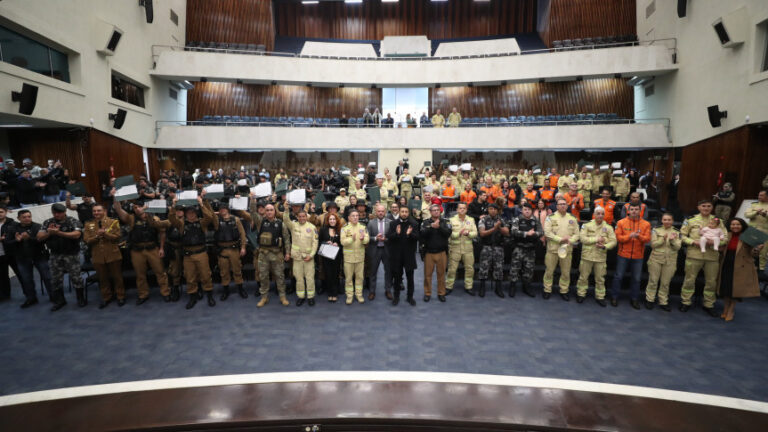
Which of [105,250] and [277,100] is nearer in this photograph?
[105,250]

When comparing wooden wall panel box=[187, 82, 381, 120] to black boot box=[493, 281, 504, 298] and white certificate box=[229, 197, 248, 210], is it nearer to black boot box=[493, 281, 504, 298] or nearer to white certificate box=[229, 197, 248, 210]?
white certificate box=[229, 197, 248, 210]

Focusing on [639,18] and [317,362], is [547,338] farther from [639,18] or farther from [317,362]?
[639,18]

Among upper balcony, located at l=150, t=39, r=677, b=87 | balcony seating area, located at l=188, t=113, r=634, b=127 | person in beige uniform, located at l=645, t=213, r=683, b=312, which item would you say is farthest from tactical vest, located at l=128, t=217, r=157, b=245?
upper balcony, located at l=150, t=39, r=677, b=87

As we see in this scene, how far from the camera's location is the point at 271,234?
19.7 feet

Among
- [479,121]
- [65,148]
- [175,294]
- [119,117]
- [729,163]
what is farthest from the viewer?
[479,121]

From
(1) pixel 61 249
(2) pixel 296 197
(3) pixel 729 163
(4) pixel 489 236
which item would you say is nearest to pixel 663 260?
(4) pixel 489 236

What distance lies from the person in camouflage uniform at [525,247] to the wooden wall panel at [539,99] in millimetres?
15639

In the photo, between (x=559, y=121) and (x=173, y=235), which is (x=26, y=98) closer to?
(x=173, y=235)

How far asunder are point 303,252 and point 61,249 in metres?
4.01

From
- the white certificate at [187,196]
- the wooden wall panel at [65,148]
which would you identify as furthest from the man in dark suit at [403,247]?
the wooden wall panel at [65,148]

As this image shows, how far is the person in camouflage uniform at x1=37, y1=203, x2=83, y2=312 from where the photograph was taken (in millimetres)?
5766

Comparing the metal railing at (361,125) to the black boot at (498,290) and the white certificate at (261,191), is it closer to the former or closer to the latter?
the white certificate at (261,191)

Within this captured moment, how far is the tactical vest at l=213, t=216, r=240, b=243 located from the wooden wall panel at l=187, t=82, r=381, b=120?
53.4ft

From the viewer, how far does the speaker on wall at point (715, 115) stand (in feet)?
36.4
